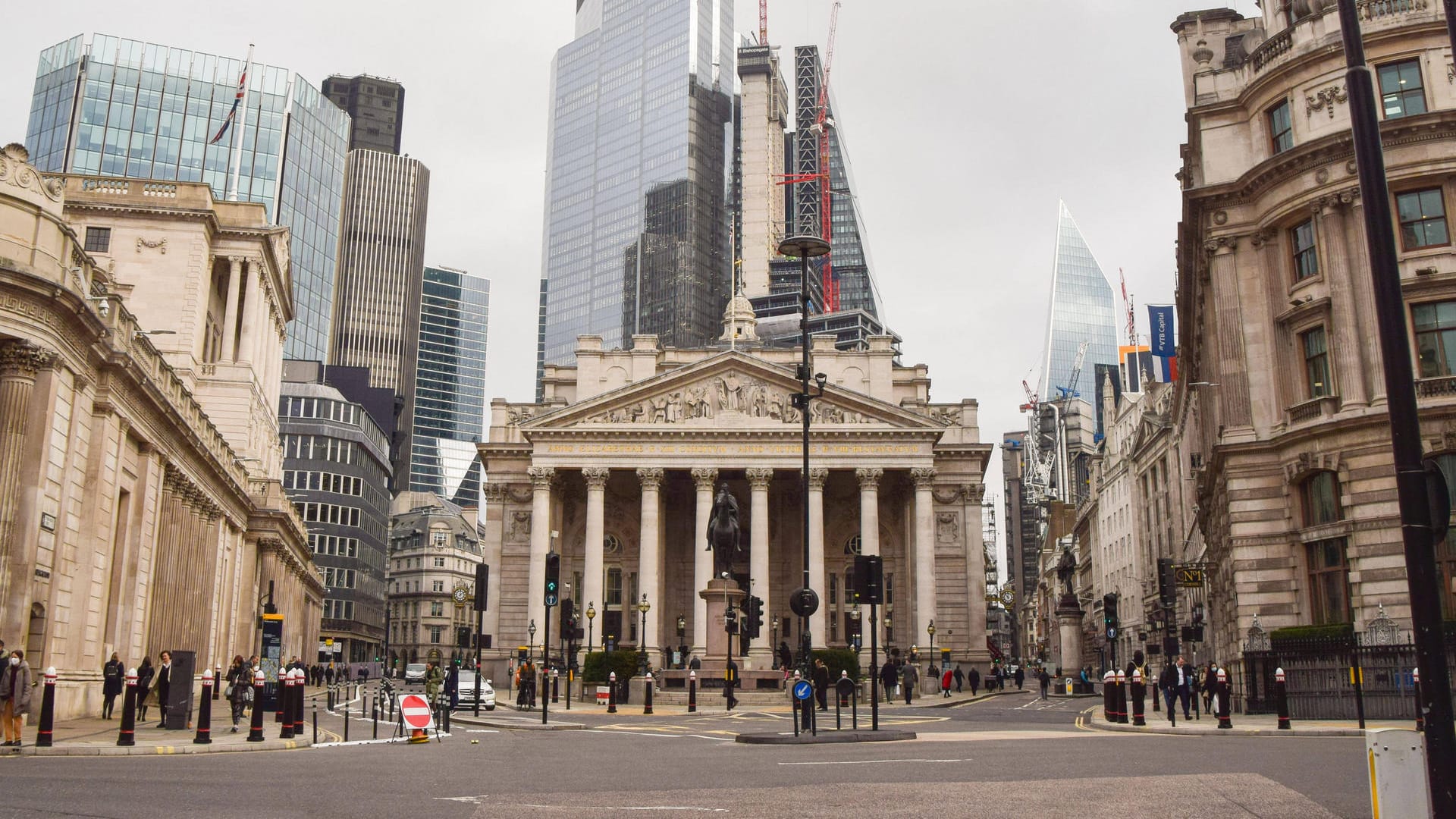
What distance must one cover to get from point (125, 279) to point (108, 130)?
Answer: 256 feet

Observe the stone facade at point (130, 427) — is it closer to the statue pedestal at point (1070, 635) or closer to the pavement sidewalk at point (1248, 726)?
the pavement sidewalk at point (1248, 726)

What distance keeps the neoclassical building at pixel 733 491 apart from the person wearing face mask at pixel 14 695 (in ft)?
142

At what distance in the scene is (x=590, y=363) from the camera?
75750 mm

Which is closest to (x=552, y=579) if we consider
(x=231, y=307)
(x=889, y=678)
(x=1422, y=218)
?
(x=889, y=678)

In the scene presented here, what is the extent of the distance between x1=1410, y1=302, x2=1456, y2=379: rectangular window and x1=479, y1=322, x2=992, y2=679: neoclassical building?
36.4m

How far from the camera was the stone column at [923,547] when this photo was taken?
66688mm

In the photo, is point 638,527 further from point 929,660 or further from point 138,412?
point 138,412

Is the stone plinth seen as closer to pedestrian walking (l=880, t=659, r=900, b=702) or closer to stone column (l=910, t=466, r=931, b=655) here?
pedestrian walking (l=880, t=659, r=900, b=702)

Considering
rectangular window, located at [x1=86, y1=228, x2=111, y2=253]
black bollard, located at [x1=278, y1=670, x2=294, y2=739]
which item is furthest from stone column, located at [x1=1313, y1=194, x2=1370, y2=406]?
rectangular window, located at [x1=86, y1=228, x2=111, y2=253]

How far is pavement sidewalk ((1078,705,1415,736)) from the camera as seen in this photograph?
2436cm

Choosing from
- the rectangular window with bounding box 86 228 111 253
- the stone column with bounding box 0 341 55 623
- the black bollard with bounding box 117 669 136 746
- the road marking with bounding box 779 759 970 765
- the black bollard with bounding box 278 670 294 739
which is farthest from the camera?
the rectangular window with bounding box 86 228 111 253

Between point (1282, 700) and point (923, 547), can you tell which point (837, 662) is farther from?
point (1282, 700)

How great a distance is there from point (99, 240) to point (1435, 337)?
5020 centimetres

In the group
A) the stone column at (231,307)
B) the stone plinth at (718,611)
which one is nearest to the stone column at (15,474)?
the stone plinth at (718,611)
